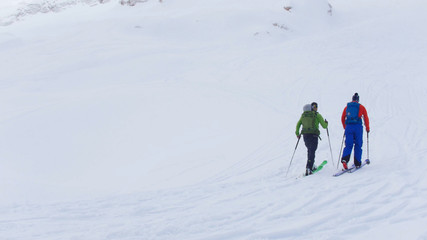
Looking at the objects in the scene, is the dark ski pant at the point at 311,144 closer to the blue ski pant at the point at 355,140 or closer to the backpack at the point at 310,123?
the backpack at the point at 310,123

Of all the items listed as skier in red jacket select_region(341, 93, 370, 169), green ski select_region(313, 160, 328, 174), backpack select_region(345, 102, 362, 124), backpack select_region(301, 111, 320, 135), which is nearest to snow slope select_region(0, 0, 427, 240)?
green ski select_region(313, 160, 328, 174)

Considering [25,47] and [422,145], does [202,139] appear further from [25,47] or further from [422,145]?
[25,47]

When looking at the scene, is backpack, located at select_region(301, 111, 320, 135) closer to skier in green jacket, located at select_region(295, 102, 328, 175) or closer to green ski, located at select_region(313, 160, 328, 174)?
skier in green jacket, located at select_region(295, 102, 328, 175)

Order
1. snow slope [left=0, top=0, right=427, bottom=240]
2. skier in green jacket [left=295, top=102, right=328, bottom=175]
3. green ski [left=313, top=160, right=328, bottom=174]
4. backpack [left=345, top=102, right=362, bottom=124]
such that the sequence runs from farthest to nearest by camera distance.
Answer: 1. green ski [left=313, top=160, right=328, bottom=174]
2. skier in green jacket [left=295, top=102, right=328, bottom=175]
3. backpack [left=345, top=102, right=362, bottom=124]
4. snow slope [left=0, top=0, right=427, bottom=240]

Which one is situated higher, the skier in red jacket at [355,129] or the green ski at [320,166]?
the skier in red jacket at [355,129]

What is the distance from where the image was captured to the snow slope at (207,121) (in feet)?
21.0

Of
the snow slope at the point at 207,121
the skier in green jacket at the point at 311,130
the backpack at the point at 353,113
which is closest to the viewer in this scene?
the snow slope at the point at 207,121

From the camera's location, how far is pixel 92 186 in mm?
9648

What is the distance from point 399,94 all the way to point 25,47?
23.2m

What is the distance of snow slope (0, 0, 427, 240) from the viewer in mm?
6402

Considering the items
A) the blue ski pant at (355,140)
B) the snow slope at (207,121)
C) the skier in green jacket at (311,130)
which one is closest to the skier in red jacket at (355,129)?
the blue ski pant at (355,140)

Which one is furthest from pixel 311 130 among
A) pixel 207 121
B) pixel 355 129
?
pixel 207 121

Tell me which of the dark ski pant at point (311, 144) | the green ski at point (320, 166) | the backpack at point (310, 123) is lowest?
the green ski at point (320, 166)

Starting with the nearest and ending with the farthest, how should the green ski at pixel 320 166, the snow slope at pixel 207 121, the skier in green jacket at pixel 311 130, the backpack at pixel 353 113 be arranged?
the snow slope at pixel 207 121 < the backpack at pixel 353 113 < the skier in green jacket at pixel 311 130 < the green ski at pixel 320 166
